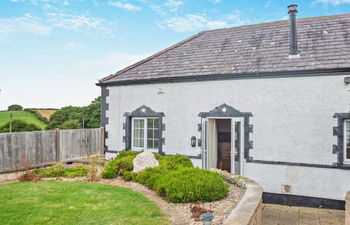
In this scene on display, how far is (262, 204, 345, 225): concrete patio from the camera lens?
6.64 meters

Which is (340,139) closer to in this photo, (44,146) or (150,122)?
(150,122)

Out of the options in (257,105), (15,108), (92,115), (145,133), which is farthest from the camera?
(15,108)

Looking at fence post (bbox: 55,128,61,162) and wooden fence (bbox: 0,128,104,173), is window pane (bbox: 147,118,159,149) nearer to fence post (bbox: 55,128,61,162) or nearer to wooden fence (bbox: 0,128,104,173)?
wooden fence (bbox: 0,128,104,173)

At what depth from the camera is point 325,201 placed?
7.90 metres

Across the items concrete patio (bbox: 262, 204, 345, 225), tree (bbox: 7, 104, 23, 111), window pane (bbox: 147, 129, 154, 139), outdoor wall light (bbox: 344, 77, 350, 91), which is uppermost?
tree (bbox: 7, 104, 23, 111)

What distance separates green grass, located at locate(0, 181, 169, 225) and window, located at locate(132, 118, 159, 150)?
4.03 metres

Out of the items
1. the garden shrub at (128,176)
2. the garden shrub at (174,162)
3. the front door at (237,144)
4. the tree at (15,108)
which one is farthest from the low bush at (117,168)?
the tree at (15,108)

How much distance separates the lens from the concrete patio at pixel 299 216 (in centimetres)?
664

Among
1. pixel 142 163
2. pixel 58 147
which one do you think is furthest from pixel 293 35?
Result: pixel 58 147

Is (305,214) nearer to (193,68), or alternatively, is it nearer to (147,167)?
(147,167)

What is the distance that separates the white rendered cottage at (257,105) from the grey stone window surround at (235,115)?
0.11 feet

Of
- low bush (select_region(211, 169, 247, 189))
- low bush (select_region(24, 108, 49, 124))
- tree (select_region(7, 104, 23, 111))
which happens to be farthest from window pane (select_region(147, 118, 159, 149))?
tree (select_region(7, 104, 23, 111))

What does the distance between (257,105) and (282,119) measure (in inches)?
34.7

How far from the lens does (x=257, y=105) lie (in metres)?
8.91
